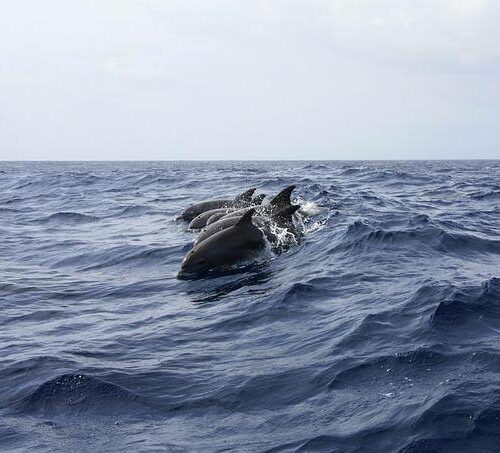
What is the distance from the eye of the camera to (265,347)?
956 cm

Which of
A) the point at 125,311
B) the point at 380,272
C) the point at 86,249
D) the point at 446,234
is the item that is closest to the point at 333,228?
the point at 446,234

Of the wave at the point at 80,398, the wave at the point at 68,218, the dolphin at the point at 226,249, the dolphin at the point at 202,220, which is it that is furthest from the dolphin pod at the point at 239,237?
the wave at the point at 68,218

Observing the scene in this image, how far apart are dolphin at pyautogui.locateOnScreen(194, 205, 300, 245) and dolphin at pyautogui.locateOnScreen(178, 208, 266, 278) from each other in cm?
55

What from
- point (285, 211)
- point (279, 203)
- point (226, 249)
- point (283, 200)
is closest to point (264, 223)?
point (285, 211)

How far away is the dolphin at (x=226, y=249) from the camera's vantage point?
1495 centimetres

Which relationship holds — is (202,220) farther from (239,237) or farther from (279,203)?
(239,237)

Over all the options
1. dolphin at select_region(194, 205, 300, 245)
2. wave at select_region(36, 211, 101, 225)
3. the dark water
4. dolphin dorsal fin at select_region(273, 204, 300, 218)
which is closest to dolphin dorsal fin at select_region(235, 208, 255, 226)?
dolphin at select_region(194, 205, 300, 245)

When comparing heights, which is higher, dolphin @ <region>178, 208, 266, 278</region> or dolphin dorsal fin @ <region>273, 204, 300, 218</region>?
dolphin dorsal fin @ <region>273, 204, 300, 218</region>

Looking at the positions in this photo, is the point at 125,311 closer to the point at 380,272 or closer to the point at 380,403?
the point at 380,272

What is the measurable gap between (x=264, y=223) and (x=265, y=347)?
7.99 metres

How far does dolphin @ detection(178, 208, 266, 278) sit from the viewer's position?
14953 millimetres

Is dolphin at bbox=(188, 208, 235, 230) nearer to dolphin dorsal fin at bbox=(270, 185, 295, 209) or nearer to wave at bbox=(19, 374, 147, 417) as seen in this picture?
dolphin dorsal fin at bbox=(270, 185, 295, 209)

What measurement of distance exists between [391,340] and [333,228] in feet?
34.6

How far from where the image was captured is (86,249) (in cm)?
1920
